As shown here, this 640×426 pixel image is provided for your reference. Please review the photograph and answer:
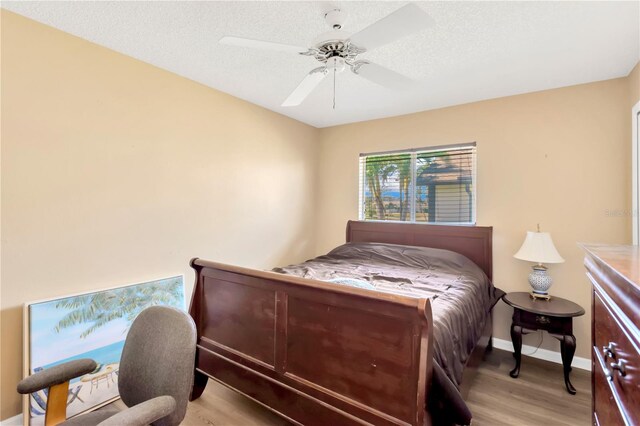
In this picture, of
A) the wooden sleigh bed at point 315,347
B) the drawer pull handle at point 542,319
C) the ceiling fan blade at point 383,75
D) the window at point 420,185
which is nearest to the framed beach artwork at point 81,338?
the wooden sleigh bed at point 315,347

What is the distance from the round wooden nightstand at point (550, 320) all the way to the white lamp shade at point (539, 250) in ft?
1.23

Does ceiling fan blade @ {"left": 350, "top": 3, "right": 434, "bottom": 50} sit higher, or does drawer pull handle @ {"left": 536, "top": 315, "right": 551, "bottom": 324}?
ceiling fan blade @ {"left": 350, "top": 3, "right": 434, "bottom": 50}

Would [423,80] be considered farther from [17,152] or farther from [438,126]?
[17,152]

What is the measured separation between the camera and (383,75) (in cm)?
196

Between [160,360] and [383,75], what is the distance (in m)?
2.00

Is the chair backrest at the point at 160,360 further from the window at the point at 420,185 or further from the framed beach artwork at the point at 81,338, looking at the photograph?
the window at the point at 420,185

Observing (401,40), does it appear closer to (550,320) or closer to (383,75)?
(383,75)

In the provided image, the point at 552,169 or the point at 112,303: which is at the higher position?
the point at 552,169

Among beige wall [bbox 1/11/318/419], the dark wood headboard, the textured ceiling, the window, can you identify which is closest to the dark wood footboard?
beige wall [bbox 1/11/318/419]

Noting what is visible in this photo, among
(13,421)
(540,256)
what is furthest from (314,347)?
(540,256)

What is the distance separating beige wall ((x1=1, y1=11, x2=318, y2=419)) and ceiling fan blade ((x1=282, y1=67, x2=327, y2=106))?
1.24m

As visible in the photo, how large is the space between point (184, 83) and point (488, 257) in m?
3.54

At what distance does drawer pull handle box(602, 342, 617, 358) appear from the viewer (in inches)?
43.2

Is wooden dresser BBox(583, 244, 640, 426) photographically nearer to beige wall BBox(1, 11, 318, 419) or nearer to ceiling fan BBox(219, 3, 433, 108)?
ceiling fan BBox(219, 3, 433, 108)
